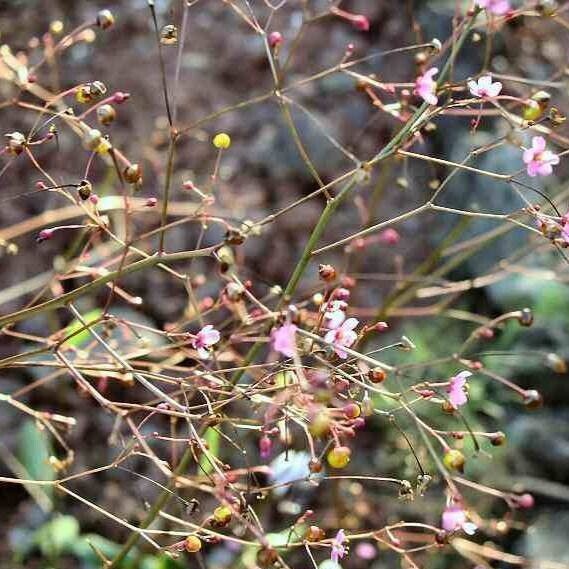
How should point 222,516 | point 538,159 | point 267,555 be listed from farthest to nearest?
point 538,159 → point 222,516 → point 267,555

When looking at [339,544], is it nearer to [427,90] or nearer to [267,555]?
[267,555]

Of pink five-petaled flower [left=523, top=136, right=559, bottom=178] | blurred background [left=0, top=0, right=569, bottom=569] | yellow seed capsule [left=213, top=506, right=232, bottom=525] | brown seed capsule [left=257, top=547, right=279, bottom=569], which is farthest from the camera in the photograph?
blurred background [left=0, top=0, right=569, bottom=569]

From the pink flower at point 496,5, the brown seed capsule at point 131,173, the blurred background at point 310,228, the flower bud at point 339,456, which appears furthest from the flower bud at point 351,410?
the blurred background at point 310,228

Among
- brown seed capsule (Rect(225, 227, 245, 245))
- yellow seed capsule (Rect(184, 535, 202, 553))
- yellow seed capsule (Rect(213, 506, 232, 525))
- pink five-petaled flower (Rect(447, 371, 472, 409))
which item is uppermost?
brown seed capsule (Rect(225, 227, 245, 245))

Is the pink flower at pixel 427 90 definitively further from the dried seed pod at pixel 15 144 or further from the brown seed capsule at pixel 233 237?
the dried seed pod at pixel 15 144

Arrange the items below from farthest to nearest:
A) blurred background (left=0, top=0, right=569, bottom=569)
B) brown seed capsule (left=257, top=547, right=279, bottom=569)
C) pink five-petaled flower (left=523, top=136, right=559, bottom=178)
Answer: blurred background (left=0, top=0, right=569, bottom=569) → pink five-petaled flower (left=523, top=136, right=559, bottom=178) → brown seed capsule (left=257, top=547, right=279, bottom=569)

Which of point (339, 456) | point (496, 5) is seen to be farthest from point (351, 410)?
point (496, 5)

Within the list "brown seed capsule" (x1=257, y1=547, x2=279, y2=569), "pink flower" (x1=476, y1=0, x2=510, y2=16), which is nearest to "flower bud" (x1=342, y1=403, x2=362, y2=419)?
"brown seed capsule" (x1=257, y1=547, x2=279, y2=569)

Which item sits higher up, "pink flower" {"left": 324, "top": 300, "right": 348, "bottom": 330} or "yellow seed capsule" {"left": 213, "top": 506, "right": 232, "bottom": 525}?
"pink flower" {"left": 324, "top": 300, "right": 348, "bottom": 330}

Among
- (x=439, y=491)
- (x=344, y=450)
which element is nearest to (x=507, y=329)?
(x=439, y=491)

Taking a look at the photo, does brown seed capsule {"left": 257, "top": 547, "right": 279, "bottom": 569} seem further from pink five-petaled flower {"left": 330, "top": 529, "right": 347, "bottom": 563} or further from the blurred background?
the blurred background
